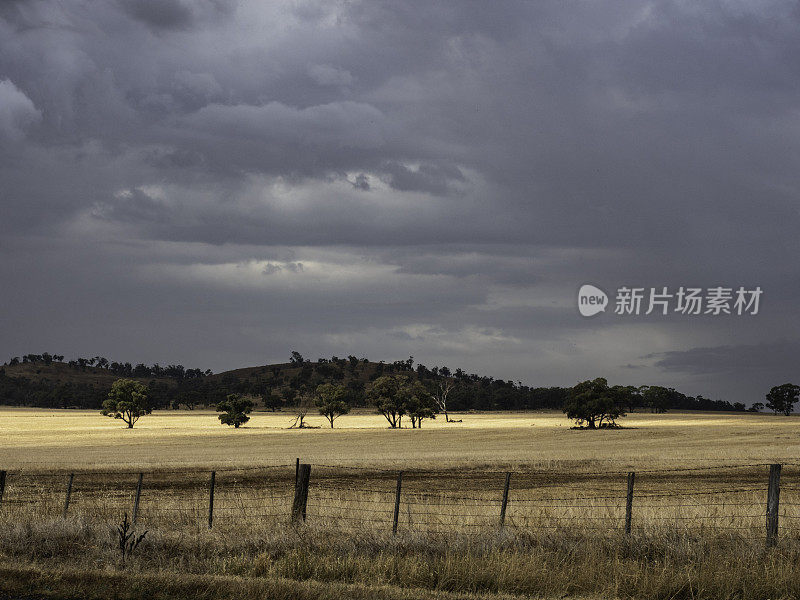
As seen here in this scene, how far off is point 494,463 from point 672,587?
111 feet

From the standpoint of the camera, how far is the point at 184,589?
1080 cm

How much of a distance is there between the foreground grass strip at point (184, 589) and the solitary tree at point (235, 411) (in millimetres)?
111450

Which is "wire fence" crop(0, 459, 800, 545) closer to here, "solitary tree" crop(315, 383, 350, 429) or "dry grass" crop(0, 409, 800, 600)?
"dry grass" crop(0, 409, 800, 600)

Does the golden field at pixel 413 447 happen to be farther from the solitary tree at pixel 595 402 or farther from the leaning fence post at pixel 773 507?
the leaning fence post at pixel 773 507

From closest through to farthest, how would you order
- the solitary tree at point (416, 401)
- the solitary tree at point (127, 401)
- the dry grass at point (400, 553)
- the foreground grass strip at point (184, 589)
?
the foreground grass strip at point (184, 589)
the dry grass at point (400, 553)
the solitary tree at point (416, 401)
the solitary tree at point (127, 401)

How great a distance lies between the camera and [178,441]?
87.4 metres

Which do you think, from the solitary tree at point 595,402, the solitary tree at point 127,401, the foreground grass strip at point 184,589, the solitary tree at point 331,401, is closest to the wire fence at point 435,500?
the foreground grass strip at point 184,589

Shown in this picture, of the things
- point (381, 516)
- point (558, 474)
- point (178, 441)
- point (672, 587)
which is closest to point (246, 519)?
point (381, 516)

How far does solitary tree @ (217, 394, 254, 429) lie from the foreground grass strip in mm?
111450

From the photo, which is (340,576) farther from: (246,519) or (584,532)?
(246,519)

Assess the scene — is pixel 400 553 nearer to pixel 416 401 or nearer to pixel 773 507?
pixel 773 507

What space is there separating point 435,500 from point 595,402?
8690 centimetres

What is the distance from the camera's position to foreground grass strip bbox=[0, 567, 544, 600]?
10508 mm

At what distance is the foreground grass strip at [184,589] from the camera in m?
10.5
